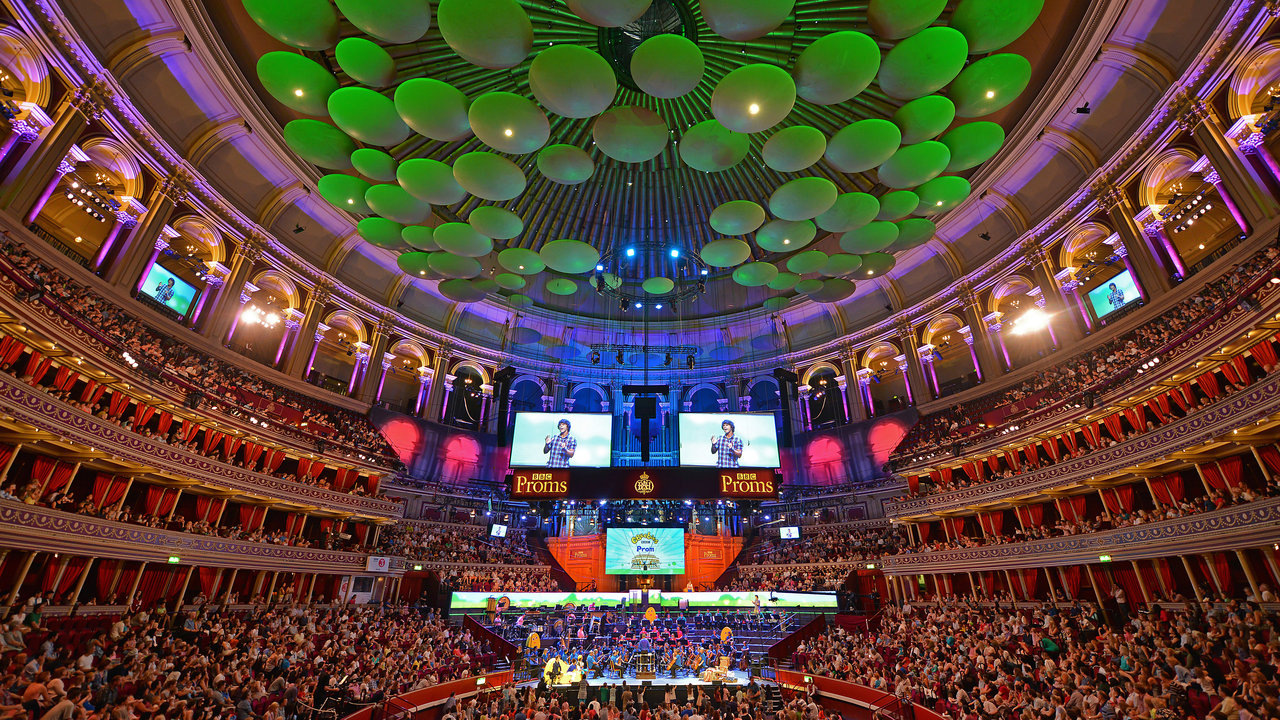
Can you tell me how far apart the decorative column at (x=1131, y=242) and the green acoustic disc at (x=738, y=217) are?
1340cm

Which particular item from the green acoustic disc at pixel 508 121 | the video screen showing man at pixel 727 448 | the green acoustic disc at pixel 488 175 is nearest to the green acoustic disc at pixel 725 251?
the green acoustic disc at pixel 488 175

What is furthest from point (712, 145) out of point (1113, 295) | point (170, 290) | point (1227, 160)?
point (170, 290)

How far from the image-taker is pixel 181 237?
2052cm

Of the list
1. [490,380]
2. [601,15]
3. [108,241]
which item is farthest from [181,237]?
[601,15]

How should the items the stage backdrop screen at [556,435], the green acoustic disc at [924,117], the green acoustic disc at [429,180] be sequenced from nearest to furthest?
the green acoustic disc at [924,117]
the green acoustic disc at [429,180]
the stage backdrop screen at [556,435]

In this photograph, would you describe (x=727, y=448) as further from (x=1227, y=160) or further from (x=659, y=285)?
(x=1227, y=160)

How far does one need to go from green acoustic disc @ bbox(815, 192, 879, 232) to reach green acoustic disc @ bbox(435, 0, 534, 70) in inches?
302

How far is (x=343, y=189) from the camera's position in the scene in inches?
550

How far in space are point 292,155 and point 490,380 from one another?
1481 cm

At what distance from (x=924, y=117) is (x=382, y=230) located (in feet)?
43.6

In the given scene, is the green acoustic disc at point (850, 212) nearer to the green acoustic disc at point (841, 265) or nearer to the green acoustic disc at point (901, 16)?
the green acoustic disc at point (841, 265)

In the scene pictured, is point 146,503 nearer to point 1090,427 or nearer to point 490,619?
point 490,619

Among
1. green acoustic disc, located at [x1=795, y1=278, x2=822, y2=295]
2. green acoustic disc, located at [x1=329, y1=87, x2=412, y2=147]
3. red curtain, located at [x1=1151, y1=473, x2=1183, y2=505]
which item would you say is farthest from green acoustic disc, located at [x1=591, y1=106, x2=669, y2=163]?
red curtain, located at [x1=1151, y1=473, x2=1183, y2=505]

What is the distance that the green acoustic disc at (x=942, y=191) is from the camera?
46.4 ft
